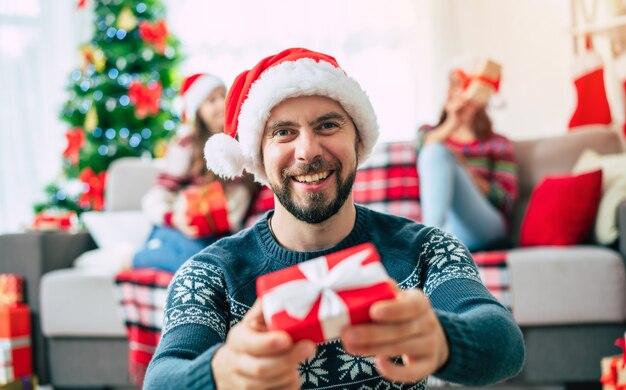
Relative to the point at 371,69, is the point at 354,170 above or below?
below

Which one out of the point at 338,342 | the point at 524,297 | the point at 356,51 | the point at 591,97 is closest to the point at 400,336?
the point at 338,342

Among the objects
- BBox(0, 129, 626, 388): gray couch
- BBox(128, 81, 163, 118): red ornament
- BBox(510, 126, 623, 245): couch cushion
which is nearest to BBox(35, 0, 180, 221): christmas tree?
BBox(128, 81, 163, 118): red ornament

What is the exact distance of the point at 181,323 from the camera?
100 cm

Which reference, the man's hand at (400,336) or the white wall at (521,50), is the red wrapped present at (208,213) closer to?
the man's hand at (400,336)

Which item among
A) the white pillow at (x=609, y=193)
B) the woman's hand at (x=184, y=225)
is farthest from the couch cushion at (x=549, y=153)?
the woman's hand at (x=184, y=225)

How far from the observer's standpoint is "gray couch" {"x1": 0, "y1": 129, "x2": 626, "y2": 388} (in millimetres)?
2242

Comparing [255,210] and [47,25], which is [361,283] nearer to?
[255,210]

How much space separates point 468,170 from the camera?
2.73m

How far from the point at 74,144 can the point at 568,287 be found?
10.1ft

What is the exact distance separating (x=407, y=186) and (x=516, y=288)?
2.26 ft

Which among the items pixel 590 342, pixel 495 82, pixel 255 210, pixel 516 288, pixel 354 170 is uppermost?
pixel 495 82

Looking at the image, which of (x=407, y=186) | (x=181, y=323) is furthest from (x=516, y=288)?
(x=181, y=323)

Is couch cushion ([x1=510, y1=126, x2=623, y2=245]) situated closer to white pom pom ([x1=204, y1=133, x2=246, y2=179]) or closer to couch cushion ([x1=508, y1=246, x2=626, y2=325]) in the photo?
couch cushion ([x1=508, y1=246, x2=626, y2=325])

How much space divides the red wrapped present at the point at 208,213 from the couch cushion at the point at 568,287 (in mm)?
989
